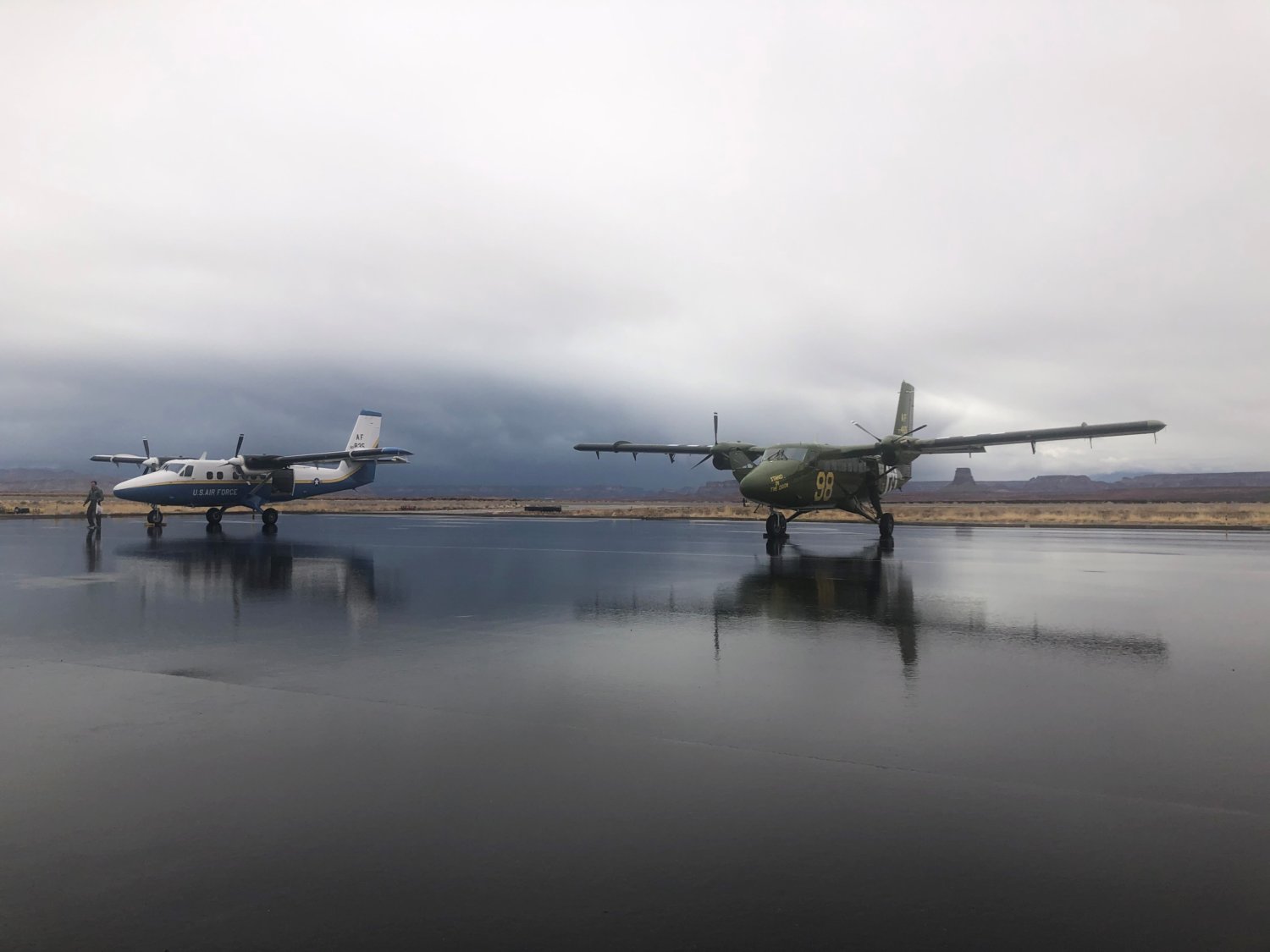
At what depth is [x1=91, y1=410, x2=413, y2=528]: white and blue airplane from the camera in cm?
3469

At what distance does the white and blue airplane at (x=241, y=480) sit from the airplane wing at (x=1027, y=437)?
78.7ft

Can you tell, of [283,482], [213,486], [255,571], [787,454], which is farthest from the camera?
[283,482]

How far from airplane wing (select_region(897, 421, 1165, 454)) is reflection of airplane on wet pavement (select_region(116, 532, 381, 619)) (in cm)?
1902

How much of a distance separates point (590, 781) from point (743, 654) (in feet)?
12.5

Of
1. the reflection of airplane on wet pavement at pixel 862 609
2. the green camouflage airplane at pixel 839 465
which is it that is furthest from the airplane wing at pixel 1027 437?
the reflection of airplane on wet pavement at pixel 862 609

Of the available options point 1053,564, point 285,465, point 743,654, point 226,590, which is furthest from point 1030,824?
point 285,465

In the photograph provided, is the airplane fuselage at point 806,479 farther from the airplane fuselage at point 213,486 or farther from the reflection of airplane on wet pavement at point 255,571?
the airplane fuselage at point 213,486

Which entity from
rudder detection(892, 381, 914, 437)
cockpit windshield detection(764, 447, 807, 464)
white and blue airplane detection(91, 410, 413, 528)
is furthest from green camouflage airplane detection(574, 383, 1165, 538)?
white and blue airplane detection(91, 410, 413, 528)

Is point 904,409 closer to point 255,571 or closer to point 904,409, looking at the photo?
point 904,409

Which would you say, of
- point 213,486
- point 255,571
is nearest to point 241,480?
point 213,486

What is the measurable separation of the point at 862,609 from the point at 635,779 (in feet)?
24.2

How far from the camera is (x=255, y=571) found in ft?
54.9

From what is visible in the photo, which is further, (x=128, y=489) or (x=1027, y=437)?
(x=128, y=489)

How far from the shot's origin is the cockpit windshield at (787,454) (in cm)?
2638
